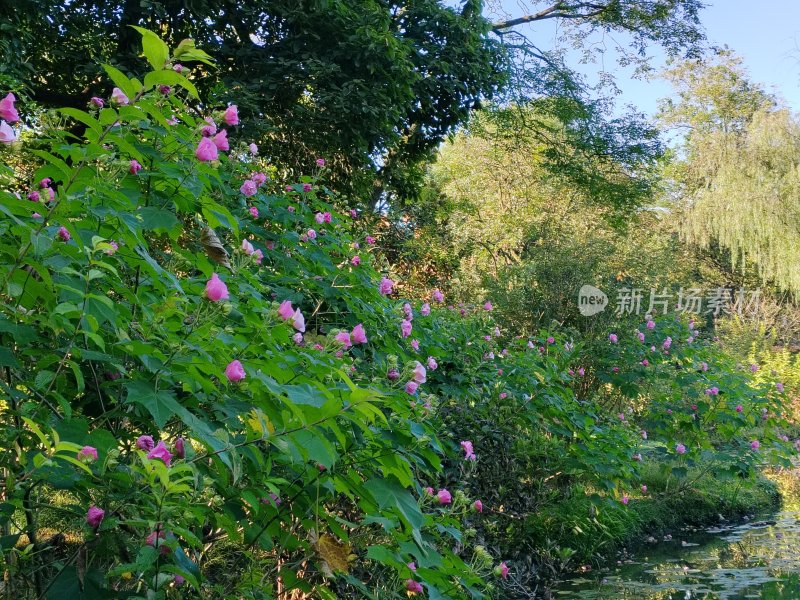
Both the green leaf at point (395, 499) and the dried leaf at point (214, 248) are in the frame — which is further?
the dried leaf at point (214, 248)

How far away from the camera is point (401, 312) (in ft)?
9.87

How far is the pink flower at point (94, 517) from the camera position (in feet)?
4.02

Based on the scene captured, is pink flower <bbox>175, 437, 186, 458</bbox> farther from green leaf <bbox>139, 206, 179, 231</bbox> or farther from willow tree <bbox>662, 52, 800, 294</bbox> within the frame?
willow tree <bbox>662, 52, 800, 294</bbox>

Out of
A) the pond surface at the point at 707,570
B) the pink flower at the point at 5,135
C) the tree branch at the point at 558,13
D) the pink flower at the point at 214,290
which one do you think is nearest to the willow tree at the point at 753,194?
the tree branch at the point at 558,13

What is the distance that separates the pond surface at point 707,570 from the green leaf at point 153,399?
336cm

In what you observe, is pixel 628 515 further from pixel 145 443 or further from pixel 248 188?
pixel 145 443

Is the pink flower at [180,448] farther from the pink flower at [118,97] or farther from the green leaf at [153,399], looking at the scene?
the pink flower at [118,97]

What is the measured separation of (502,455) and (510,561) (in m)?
0.65

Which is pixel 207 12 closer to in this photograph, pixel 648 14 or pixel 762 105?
pixel 648 14

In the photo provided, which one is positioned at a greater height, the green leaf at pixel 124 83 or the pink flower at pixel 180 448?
the green leaf at pixel 124 83

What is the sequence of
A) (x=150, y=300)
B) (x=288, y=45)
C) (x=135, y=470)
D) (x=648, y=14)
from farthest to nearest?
(x=648, y=14)
(x=288, y=45)
(x=150, y=300)
(x=135, y=470)

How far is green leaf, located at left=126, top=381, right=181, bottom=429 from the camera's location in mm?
1221

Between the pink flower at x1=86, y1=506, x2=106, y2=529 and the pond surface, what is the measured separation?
334 cm

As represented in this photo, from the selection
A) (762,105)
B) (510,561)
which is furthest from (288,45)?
(762,105)
